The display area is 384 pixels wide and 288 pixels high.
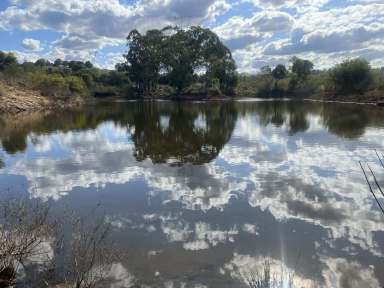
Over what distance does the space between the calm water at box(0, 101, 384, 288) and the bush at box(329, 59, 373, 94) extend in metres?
63.7

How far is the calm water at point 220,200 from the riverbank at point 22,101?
33.7m

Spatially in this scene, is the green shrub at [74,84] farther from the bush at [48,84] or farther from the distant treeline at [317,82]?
the distant treeline at [317,82]

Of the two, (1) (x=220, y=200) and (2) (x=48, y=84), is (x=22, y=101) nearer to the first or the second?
(2) (x=48, y=84)

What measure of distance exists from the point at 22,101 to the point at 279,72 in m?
97.2

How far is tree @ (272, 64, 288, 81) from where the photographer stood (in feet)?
462

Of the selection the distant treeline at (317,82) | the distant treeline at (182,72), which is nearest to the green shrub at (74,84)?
the distant treeline at (182,72)

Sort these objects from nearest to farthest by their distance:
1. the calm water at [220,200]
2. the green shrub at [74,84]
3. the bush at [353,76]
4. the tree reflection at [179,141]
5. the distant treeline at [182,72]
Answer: the calm water at [220,200], the tree reflection at [179,141], the bush at [353,76], the green shrub at [74,84], the distant treeline at [182,72]

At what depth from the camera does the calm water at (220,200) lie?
32.7 ft

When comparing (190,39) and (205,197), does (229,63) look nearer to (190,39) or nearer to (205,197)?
(190,39)

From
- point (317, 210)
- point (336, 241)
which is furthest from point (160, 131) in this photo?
point (336, 241)

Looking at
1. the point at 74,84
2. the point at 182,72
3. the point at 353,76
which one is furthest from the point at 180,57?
the point at 353,76

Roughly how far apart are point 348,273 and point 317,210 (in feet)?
15.6

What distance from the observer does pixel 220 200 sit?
51.4 feet

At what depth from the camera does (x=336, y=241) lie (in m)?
11.5
